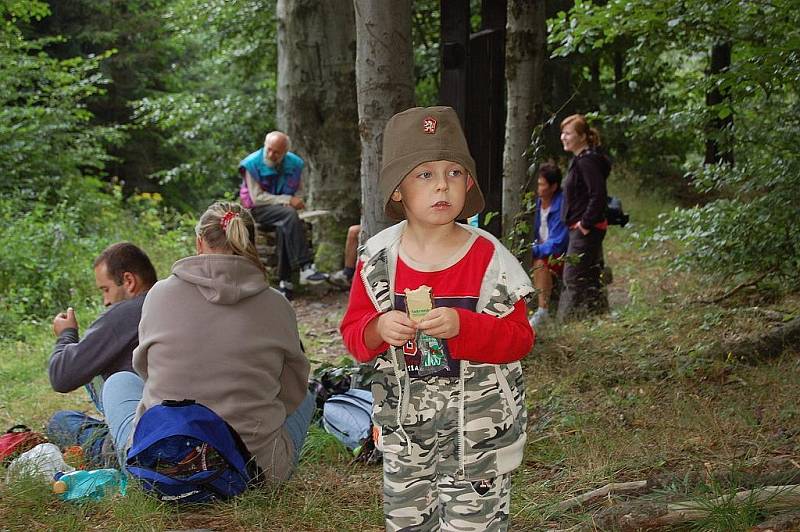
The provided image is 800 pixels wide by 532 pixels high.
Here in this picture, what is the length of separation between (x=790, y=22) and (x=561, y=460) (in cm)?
360

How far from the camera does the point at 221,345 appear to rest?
12.1 ft

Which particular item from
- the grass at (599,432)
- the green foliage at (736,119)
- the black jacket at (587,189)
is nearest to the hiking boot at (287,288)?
A: the grass at (599,432)

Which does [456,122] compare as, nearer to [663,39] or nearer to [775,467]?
[775,467]

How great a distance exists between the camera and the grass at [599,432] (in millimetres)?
3523

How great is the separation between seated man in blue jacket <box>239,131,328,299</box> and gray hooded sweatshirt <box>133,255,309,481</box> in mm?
5785

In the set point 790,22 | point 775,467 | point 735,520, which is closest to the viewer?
point 735,520

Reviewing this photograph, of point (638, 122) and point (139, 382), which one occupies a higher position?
point (638, 122)

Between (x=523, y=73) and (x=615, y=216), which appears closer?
(x=523, y=73)

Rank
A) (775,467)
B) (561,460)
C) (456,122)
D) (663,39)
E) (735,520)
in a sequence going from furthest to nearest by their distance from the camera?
(663,39), (561,460), (775,467), (735,520), (456,122)

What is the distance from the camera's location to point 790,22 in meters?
5.82

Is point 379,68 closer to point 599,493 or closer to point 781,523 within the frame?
point 599,493

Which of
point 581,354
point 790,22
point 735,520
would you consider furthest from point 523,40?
point 735,520

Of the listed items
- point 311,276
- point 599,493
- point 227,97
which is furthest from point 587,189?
point 227,97

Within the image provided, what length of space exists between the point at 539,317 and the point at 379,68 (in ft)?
12.0
